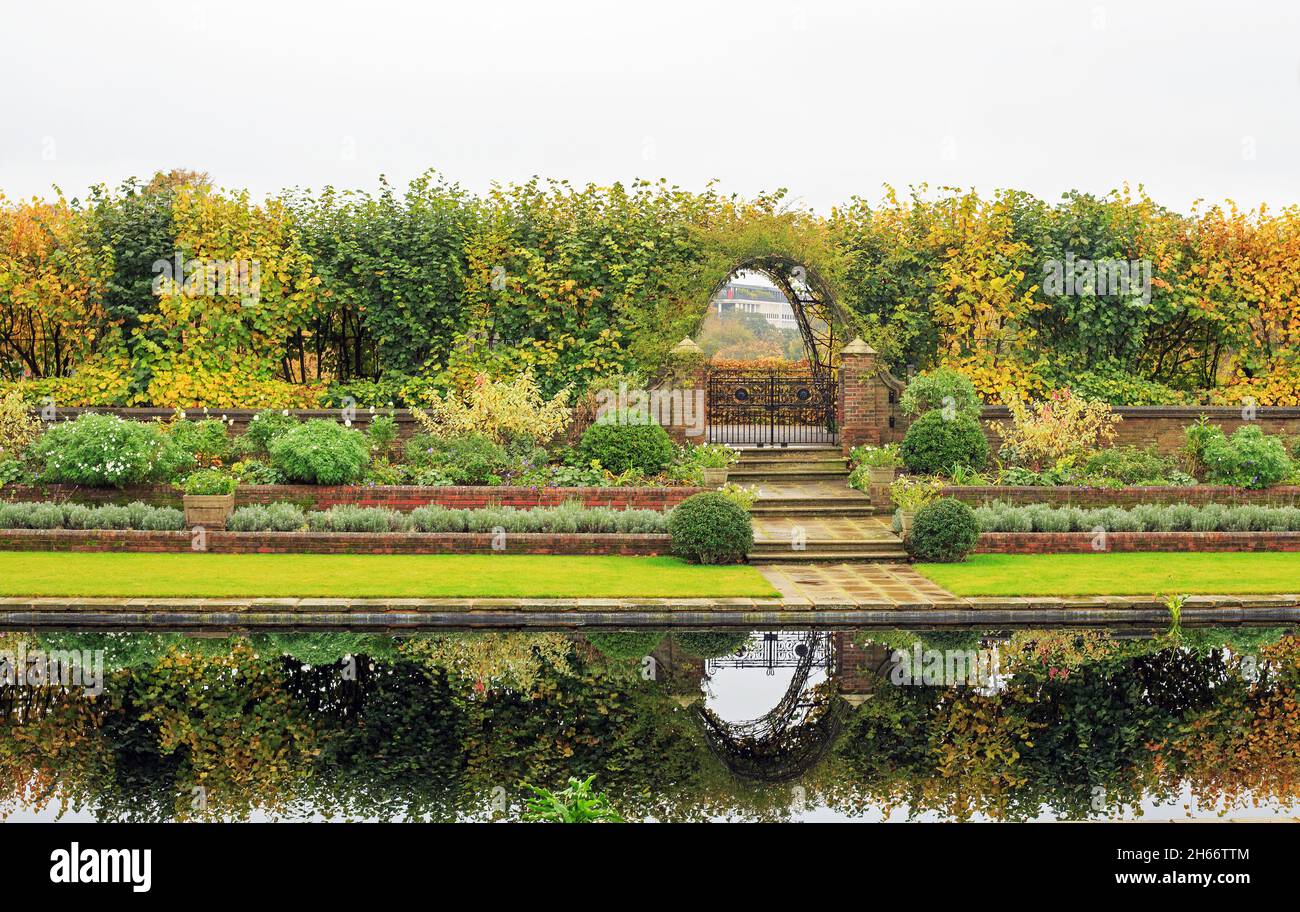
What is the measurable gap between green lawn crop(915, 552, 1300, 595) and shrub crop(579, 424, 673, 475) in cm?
498

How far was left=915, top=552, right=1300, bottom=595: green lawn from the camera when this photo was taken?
13.6 metres

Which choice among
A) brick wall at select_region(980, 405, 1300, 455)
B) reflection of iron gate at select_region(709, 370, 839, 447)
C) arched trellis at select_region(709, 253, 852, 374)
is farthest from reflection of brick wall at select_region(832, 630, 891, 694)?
arched trellis at select_region(709, 253, 852, 374)

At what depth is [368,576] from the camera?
1430 cm

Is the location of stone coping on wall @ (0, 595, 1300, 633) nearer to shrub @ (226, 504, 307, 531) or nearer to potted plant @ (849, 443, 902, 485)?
shrub @ (226, 504, 307, 531)

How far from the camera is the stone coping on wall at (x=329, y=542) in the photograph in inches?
635

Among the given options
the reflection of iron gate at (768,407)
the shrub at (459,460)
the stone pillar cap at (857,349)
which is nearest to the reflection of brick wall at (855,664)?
the shrub at (459,460)

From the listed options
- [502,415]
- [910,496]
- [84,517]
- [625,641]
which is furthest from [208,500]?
[910,496]

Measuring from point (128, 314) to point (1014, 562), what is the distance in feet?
50.2

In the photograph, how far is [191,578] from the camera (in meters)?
13.9

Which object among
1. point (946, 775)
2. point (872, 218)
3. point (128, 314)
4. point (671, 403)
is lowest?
point (946, 775)

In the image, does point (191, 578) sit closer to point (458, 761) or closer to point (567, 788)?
point (458, 761)

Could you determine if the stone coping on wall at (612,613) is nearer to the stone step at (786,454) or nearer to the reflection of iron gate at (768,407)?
the stone step at (786,454)

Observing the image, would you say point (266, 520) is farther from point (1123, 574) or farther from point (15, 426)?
point (1123, 574)
